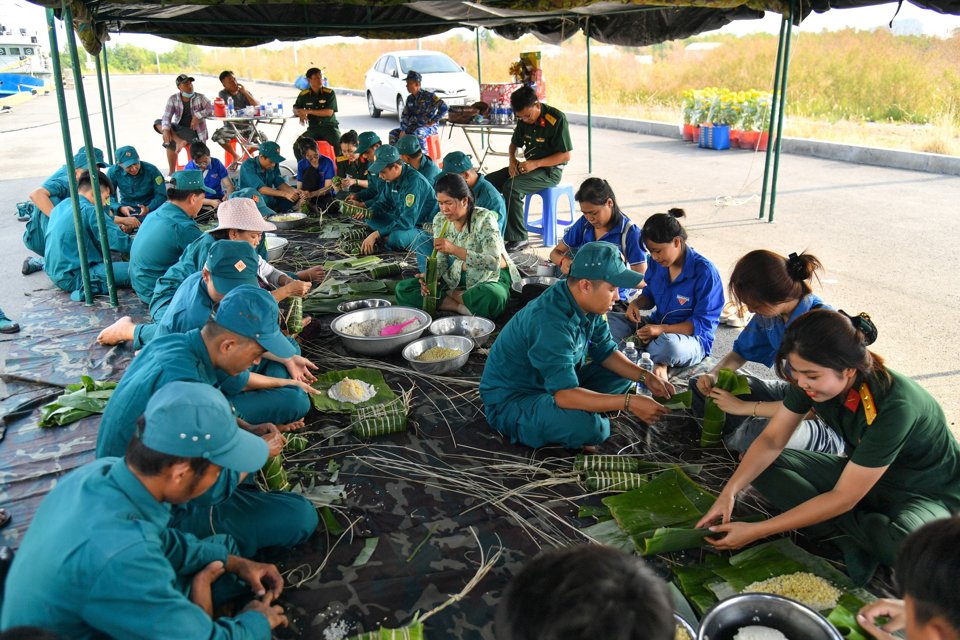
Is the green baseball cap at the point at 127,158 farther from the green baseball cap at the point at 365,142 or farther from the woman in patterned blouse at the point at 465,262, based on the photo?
the woman in patterned blouse at the point at 465,262

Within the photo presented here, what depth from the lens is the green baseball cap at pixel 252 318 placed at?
262 centimetres

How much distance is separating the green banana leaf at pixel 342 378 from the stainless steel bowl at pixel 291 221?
4.09 m

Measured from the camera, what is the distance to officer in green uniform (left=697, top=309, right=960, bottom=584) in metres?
2.29

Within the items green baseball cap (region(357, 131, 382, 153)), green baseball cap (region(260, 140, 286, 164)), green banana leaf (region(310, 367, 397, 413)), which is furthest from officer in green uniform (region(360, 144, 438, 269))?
green banana leaf (region(310, 367, 397, 413))

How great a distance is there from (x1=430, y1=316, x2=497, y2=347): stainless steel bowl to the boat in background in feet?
101

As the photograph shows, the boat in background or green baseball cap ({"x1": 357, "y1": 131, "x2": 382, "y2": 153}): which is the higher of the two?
the boat in background

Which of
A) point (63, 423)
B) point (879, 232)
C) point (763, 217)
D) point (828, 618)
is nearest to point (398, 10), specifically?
point (763, 217)

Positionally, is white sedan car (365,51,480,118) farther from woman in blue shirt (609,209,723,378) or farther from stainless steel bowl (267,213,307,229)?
woman in blue shirt (609,209,723,378)

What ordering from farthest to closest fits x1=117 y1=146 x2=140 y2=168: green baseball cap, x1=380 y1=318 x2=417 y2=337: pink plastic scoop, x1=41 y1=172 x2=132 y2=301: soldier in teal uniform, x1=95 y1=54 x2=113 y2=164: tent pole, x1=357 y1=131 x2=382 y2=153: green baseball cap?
x1=95 y1=54 x2=113 y2=164: tent pole, x1=357 y1=131 x2=382 y2=153: green baseball cap, x1=117 y1=146 x2=140 y2=168: green baseball cap, x1=41 y1=172 x2=132 y2=301: soldier in teal uniform, x1=380 y1=318 x2=417 y2=337: pink plastic scoop

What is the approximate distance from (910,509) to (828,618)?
20.4 inches

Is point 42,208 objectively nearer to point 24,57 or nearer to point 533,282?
point 533,282

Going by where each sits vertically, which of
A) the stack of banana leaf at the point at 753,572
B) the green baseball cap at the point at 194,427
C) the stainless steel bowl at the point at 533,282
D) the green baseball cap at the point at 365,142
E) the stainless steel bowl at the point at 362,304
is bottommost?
the stack of banana leaf at the point at 753,572

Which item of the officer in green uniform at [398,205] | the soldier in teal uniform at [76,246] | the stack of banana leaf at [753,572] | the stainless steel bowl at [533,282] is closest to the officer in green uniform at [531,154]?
the officer in green uniform at [398,205]

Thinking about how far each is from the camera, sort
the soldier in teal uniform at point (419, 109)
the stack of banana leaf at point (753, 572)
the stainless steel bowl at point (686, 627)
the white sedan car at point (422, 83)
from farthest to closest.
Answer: the white sedan car at point (422, 83), the soldier in teal uniform at point (419, 109), the stack of banana leaf at point (753, 572), the stainless steel bowl at point (686, 627)
